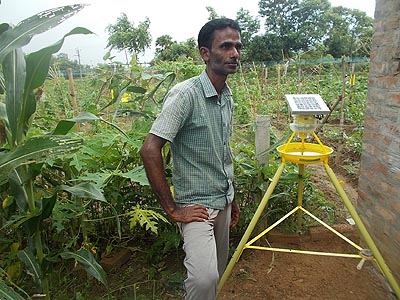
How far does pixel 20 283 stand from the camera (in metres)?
2.24

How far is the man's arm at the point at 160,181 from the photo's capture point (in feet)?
5.02

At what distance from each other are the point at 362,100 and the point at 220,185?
6330 millimetres

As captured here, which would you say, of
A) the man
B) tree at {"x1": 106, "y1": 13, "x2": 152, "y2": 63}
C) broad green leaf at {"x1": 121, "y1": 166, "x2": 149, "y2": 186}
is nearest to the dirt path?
the man

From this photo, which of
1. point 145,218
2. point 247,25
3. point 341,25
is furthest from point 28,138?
point 341,25

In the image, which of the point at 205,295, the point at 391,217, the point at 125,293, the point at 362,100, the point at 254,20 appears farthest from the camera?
the point at 254,20

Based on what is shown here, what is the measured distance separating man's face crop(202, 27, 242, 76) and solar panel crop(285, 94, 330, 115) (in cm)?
34

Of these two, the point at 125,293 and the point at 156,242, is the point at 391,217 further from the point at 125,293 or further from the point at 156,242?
the point at 125,293

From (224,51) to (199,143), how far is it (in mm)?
467

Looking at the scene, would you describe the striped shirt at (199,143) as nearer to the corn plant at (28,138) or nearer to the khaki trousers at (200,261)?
the khaki trousers at (200,261)

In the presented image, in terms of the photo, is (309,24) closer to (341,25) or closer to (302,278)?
(341,25)

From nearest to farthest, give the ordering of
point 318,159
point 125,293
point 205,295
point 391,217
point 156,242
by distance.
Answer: point 205,295 < point 318,159 < point 391,217 < point 125,293 < point 156,242

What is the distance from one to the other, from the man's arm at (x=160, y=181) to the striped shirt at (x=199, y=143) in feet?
0.25

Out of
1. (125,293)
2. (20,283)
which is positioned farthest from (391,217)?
(20,283)

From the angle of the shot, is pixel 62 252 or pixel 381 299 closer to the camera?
pixel 62 252
